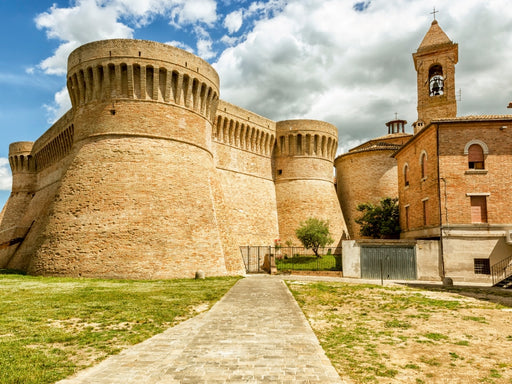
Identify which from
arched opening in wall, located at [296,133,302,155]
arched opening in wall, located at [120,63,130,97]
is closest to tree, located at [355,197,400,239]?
arched opening in wall, located at [296,133,302,155]

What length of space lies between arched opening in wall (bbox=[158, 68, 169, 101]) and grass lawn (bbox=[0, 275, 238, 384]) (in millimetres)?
11209

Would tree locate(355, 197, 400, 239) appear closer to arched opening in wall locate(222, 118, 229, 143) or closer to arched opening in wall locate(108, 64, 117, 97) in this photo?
arched opening in wall locate(222, 118, 229, 143)

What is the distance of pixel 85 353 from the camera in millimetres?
6238

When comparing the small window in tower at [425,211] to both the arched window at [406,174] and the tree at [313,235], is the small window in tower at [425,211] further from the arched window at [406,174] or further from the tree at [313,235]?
the tree at [313,235]

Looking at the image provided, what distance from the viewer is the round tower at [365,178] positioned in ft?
122

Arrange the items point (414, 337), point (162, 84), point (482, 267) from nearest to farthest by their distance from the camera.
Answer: point (414, 337), point (482, 267), point (162, 84)

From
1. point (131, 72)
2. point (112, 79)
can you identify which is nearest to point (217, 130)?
point (131, 72)

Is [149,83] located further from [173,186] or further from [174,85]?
[173,186]

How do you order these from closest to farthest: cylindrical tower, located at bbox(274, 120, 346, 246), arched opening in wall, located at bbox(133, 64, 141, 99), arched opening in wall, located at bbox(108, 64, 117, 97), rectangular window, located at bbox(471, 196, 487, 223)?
rectangular window, located at bbox(471, 196, 487, 223) → arched opening in wall, located at bbox(108, 64, 117, 97) → arched opening in wall, located at bbox(133, 64, 141, 99) → cylindrical tower, located at bbox(274, 120, 346, 246)

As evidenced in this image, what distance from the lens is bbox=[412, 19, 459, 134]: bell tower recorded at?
120ft

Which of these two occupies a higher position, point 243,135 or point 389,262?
point 243,135

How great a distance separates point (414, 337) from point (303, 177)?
2887cm

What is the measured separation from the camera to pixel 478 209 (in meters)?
20.6

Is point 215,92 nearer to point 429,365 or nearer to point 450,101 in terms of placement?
point 429,365
